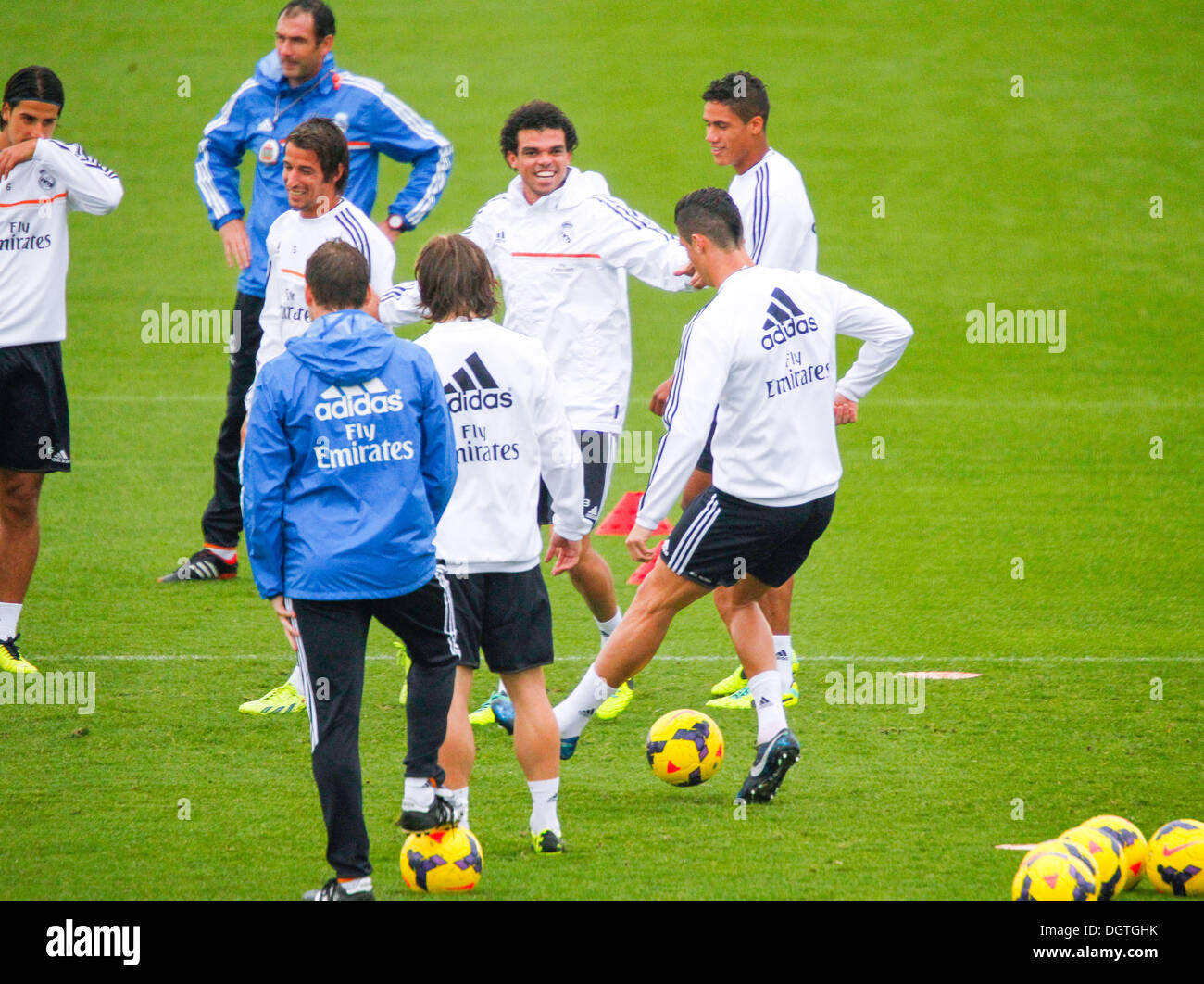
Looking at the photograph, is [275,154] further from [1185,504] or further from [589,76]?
[589,76]

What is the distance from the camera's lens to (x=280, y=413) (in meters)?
4.68

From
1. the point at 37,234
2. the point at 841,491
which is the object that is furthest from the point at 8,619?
the point at 841,491

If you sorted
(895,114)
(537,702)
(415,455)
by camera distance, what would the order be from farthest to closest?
1. (895,114)
2. (537,702)
3. (415,455)

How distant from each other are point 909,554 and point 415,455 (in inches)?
244

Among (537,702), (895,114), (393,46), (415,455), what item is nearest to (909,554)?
(537,702)

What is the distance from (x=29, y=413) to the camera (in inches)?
298

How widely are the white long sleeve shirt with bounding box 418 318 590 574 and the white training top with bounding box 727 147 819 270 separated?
2098 millimetres

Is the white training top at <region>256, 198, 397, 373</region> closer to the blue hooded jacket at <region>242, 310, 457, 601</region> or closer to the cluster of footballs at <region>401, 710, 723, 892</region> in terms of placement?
the blue hooded jacket at <region>242, 310, 457, 601</region>

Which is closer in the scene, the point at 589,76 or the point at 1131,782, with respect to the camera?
the point at 1131,782

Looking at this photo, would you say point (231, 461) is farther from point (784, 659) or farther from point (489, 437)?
point (489, 437)

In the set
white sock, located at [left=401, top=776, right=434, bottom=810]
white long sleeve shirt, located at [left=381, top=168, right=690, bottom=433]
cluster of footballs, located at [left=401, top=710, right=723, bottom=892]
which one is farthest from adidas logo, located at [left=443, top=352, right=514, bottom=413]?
white long sleeve shirt, located at [left=381, top=168, right=690, bottom=433]

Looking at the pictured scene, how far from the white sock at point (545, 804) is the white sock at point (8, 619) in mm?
3394

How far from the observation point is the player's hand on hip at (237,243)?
318 inches

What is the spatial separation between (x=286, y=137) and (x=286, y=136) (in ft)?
0.58
